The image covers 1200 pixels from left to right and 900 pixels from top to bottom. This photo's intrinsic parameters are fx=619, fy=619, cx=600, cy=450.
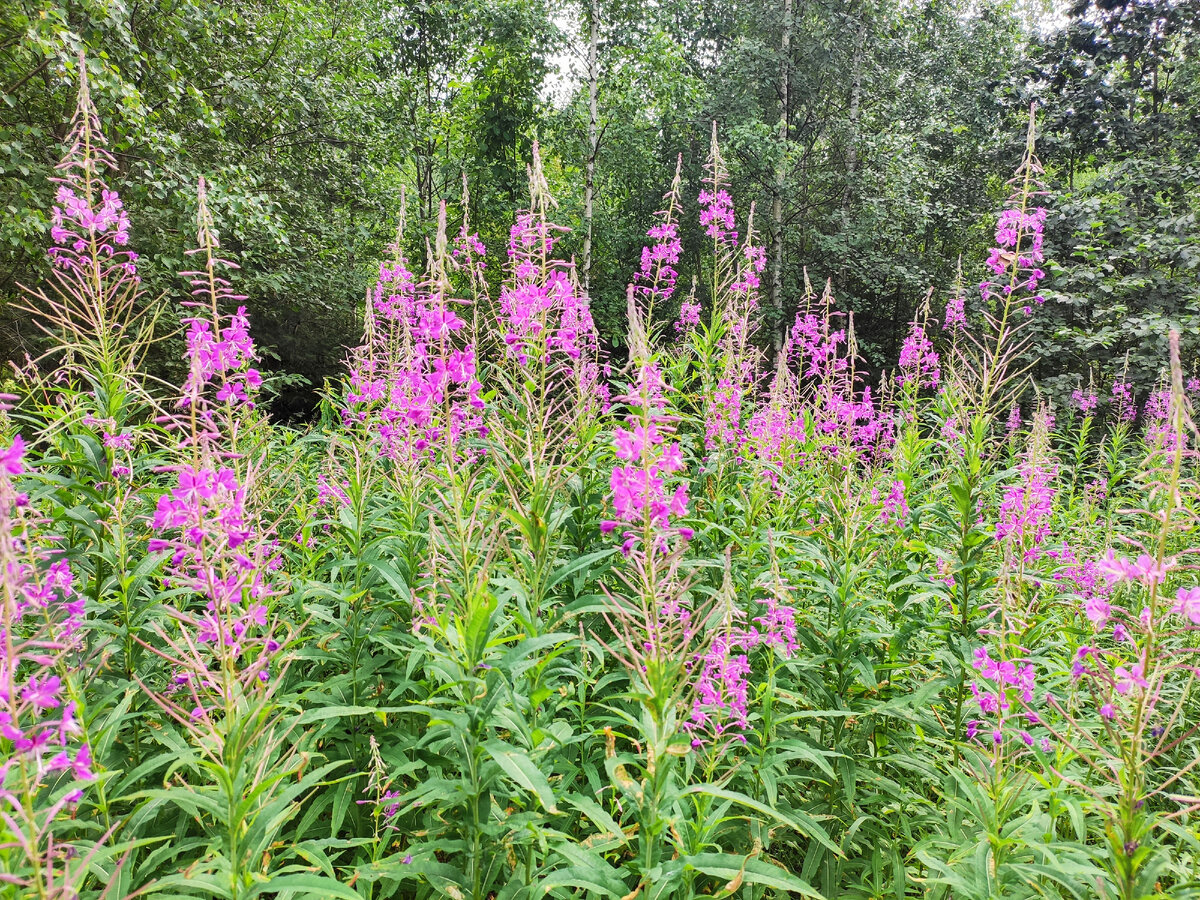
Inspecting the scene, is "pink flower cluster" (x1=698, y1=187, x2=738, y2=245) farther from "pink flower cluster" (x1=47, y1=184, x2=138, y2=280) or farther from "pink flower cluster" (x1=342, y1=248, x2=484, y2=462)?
"pink flower cluster" (x1=47, y1=184, x2=138, y2=280)

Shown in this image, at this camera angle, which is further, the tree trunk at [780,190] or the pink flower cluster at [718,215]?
the tree trunk at [780,190]

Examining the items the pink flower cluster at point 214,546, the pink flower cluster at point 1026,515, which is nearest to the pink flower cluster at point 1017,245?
the pink flower cluster at point 1026,515

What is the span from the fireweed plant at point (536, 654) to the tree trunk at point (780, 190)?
14.0m

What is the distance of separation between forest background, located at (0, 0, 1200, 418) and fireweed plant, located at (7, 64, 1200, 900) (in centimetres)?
221

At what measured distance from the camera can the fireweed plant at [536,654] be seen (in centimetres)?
166

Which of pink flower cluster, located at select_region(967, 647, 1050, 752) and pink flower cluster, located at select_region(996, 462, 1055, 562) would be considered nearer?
pink flower cluster, located at select_region(967, 647, 1050, 752)

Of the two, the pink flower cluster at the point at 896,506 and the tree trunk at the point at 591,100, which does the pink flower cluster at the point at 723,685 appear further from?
the tree trunk at the point at 591,100

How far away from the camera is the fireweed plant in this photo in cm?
166

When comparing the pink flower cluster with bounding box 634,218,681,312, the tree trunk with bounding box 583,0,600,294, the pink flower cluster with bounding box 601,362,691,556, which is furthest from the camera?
the tree trunk with bounding box 583,0,600,294

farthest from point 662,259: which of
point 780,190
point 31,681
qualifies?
point 780,190

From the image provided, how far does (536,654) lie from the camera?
7.59ft

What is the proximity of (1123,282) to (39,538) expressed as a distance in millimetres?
13652

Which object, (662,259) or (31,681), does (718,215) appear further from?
(31,681)

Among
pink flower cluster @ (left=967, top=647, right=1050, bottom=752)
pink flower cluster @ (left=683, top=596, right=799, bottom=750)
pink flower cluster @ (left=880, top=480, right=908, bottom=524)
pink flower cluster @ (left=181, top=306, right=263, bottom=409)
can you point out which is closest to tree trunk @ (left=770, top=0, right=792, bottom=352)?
pink flower cluster @ (left=880, top=480, right=908, bottom=524)
